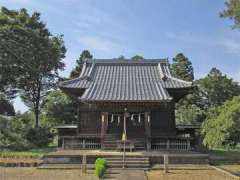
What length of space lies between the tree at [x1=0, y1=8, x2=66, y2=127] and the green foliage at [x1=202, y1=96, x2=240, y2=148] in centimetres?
2620

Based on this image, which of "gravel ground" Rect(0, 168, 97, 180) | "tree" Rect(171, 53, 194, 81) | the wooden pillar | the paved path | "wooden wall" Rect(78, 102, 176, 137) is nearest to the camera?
"gravel ground" Rect(0, 168, 97, 180)

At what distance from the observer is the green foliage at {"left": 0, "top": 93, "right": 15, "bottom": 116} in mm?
35875

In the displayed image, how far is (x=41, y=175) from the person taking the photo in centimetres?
1397

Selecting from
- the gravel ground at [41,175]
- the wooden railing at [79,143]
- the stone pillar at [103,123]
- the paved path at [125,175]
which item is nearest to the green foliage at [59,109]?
the wooden railing at [79,143]

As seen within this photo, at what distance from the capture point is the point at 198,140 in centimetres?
2644

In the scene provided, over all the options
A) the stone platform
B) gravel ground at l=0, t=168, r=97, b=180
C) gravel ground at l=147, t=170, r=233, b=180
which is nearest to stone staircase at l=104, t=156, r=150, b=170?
the stone platform

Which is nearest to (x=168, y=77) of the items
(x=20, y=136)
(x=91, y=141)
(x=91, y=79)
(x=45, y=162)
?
(x=91, y=79)

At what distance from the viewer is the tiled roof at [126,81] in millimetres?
21016

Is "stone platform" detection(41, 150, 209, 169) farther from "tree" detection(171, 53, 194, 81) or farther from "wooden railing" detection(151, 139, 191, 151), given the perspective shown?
"tree" detection(171, 53, 194, 81)

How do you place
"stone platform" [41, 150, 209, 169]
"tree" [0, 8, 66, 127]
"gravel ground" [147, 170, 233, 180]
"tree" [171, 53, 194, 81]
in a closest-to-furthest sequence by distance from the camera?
"gravel ground" [147, 170, 233, 180], "stone platform" [41, 150, 209, 169], "tree" [0, 8, 66, 127], "tree" [171, 53, 194, 81]

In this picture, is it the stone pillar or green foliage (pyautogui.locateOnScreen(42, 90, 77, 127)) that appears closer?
the stone pillar

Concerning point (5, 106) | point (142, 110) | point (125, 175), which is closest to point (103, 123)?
point (142, 110)

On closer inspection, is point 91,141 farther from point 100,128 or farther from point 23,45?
point 23,45

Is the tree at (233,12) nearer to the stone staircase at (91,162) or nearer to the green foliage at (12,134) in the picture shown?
the stone staircase at (91,162)
